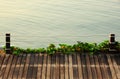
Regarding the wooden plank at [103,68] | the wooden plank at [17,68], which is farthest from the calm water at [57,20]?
the wooden plank at [103,68]

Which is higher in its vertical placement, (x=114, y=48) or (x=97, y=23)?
(x=114, y=48)

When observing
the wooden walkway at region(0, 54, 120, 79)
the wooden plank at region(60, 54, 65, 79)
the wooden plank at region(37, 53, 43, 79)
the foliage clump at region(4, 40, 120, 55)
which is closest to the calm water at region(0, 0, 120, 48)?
the foliage clump at region(4, 40, 120, 55)

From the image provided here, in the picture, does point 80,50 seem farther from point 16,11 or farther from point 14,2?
point 14,2

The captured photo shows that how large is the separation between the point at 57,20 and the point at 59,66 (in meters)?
22.1

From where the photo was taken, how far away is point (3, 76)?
14156mm

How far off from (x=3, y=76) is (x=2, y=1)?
35462 mm

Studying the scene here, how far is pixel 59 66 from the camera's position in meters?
15.1

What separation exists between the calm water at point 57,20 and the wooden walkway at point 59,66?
10.3 meters

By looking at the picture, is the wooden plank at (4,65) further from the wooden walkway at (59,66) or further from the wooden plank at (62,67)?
the wooden plank at (62,67)

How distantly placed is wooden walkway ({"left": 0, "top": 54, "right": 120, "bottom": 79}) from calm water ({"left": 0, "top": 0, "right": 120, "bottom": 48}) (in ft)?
33.6

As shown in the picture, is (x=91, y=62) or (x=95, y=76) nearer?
(x=95, y=76)

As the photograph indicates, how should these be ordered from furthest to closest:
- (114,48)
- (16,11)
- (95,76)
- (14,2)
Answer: (14,2) → (16,11) → (114,48) → (95,76)

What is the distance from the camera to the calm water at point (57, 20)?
30.7 metres

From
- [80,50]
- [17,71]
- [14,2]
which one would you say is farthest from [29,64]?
[14,2]
